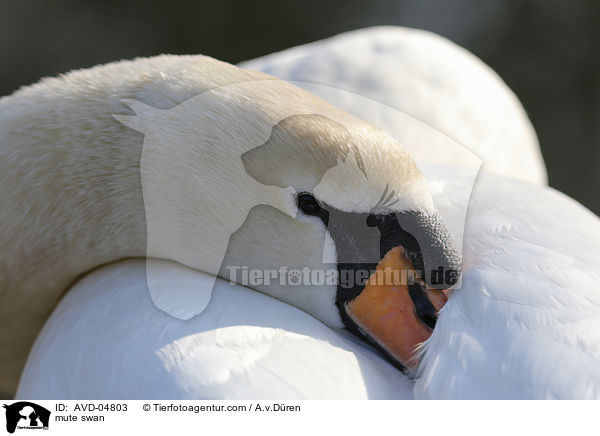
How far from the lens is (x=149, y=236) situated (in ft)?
5.51

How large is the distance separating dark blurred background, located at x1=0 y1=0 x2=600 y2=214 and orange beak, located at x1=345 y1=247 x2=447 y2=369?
3644 mm

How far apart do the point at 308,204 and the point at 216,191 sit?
0.62 ft

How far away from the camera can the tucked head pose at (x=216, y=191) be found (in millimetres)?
1485

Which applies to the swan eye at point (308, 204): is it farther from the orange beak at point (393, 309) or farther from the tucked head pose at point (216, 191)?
the orange beak at point (393, 309)

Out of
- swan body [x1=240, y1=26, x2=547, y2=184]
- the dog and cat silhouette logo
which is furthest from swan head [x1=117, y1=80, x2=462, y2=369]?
swan body [x1=240, y1=26, x2=547, y2=184]

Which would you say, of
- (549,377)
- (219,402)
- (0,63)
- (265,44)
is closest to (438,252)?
(549,377)

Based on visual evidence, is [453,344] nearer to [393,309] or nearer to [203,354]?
[393,309]

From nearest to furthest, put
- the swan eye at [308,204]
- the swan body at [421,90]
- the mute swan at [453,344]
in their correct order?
the mute swan at [453,344]
the swan eye at [308,204]
the swan body at [421,90]

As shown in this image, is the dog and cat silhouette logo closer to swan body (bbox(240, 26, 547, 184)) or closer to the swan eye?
the swan eye

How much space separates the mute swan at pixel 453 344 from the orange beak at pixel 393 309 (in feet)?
0.14

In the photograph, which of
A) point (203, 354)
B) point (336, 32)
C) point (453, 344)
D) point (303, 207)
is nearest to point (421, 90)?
point (303, 207)


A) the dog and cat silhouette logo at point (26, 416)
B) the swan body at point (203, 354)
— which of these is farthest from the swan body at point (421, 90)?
the dog and cat silhouette logo at point (26, 416)

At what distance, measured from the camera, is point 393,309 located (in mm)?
1506

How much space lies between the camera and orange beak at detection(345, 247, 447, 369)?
1.49m
